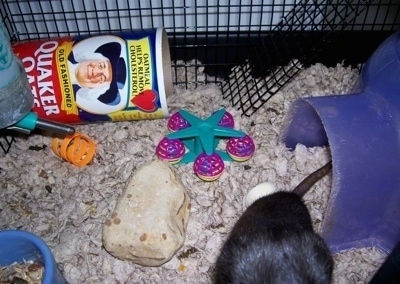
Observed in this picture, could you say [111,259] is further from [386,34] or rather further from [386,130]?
[386,34]

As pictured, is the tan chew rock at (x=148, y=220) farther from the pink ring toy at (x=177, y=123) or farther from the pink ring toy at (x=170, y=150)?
the pink ring toy at (x=177, y=123)

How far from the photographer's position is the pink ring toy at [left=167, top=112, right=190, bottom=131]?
155cm

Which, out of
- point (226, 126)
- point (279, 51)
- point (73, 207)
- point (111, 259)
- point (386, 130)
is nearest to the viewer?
point (386, 130)

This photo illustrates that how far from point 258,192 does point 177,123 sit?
35 centimetres

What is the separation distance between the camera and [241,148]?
57.0 inches

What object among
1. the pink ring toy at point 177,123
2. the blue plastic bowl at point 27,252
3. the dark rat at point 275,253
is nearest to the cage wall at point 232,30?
the pink ring toy at point 177,123

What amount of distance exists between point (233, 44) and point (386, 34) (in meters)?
0.53

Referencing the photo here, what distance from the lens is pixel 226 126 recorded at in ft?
5.07

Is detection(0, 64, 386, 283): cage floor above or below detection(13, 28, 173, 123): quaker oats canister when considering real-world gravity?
below

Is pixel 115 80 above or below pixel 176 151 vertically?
above

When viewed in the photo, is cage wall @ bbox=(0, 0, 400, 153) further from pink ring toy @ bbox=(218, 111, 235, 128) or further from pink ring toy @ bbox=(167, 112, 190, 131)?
pink ring toy @ bbox=(167, 112, 190, 131)

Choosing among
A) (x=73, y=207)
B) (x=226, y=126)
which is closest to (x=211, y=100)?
(x=226, y=126)

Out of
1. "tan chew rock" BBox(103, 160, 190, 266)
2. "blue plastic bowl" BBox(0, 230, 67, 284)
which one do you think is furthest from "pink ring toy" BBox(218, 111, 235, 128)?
"blue plastic bowl" BBox(0, 230, 67, 284)

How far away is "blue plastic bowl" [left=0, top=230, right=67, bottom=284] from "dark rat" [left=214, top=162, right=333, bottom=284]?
1.21ft
